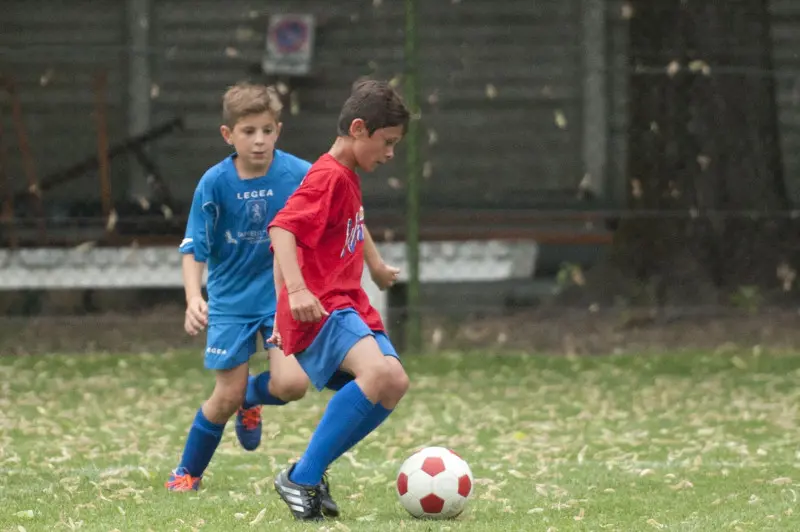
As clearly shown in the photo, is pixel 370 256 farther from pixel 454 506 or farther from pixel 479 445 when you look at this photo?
pixel 479 445

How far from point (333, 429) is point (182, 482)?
1.07 metres

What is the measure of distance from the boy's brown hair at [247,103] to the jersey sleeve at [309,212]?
0.69 metres

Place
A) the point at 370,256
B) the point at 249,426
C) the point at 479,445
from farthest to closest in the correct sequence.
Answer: the point at 479,445 → the point at 249,426 → the point at 370,256

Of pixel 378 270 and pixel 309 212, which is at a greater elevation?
pixel 309 212

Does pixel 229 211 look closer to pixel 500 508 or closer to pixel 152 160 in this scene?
pixel 500 508

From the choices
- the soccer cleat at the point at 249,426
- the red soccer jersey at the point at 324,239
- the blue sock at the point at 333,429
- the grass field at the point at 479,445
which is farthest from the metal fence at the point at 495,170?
the blue sock at the point at 333,429

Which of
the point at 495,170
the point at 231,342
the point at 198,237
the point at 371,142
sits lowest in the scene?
the point at 495,170

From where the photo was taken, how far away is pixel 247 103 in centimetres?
546

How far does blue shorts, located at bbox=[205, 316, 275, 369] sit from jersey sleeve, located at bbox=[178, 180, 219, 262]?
277 millimetres

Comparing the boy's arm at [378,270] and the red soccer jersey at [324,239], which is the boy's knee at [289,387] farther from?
the red soccer jersey at [324,239]

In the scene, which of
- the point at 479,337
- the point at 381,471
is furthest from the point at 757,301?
the point at 381,471

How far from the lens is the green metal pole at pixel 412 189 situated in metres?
10.3

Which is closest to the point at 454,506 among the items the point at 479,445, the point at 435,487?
the point at 435,487

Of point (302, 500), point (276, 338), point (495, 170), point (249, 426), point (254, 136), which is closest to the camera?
point (302, 500)
